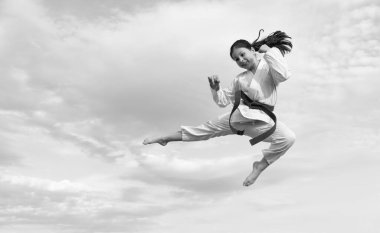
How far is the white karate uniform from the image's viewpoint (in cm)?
1106

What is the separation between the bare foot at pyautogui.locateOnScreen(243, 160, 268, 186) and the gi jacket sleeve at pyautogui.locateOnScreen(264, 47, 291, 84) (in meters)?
1.62

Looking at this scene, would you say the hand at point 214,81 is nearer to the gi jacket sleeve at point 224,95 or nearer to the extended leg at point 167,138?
the gi jacket sleeve at point 224,95

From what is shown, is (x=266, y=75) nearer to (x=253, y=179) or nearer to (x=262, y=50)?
(x=262, y=50)

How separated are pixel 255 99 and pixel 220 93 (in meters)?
0.65

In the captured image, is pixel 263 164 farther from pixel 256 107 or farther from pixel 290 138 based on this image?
pixel 256 107

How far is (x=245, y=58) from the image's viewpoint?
1103cm

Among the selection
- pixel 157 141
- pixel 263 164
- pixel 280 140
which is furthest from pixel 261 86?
pixel 157 141

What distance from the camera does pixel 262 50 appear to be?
37.1 feet

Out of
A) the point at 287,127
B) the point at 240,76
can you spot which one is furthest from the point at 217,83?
the point at 287,127

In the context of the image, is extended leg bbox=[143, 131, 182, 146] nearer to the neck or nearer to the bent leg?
the bent leg

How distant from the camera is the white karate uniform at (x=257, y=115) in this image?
36.3ft

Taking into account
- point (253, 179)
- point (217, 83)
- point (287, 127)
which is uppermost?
point (217, 83)

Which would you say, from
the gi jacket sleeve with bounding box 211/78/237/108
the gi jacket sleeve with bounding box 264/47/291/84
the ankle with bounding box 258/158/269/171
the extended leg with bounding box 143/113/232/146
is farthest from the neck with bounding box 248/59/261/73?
the ankle with bounding box 258/158/269/171

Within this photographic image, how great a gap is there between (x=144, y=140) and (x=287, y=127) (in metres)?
2.72
